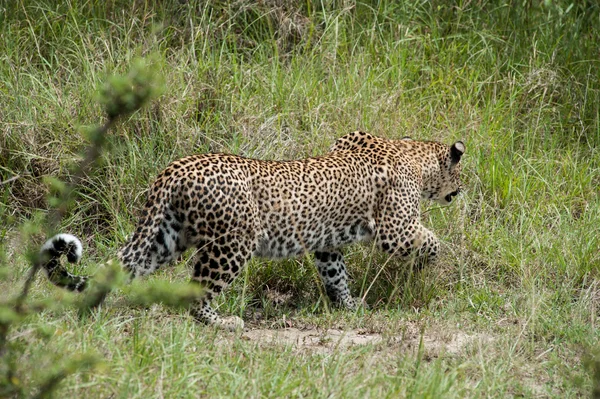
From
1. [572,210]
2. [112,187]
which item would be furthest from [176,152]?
[572,210]

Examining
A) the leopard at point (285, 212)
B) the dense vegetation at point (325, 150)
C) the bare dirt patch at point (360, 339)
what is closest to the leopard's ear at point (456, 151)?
the leopard at point (285, 212)

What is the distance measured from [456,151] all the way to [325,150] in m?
1.18

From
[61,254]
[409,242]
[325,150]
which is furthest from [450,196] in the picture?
[61,254]

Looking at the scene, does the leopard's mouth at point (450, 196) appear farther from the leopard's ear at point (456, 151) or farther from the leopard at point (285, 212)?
the leopard's ear at point (456, 151)

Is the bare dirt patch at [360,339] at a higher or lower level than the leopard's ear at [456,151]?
lower

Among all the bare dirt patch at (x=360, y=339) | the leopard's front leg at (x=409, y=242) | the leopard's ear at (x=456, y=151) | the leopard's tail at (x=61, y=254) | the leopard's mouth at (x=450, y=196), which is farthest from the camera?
the leopard's mouth at (x=450, y=196)

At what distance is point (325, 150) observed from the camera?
8469mm

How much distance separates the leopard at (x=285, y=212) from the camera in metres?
6.35

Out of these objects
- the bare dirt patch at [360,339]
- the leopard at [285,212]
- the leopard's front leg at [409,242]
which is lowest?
the bare dirt patch at [360,339]

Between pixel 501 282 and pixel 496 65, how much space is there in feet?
9.49

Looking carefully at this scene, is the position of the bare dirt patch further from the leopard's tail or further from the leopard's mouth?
the leopard's mouth

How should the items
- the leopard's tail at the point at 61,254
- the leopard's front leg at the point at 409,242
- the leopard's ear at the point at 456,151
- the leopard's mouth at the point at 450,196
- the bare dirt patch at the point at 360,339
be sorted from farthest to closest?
the leopard's mouth at the point at 450,196
the leopard's ear at the point at 456,151
the leopard's front leg at the point at 409,242
the bare dirt patch at the point at 360,339
the leopard's tail at the point at 61,254

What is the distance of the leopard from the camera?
635 cm

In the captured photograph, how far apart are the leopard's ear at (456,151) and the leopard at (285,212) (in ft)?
0.04
